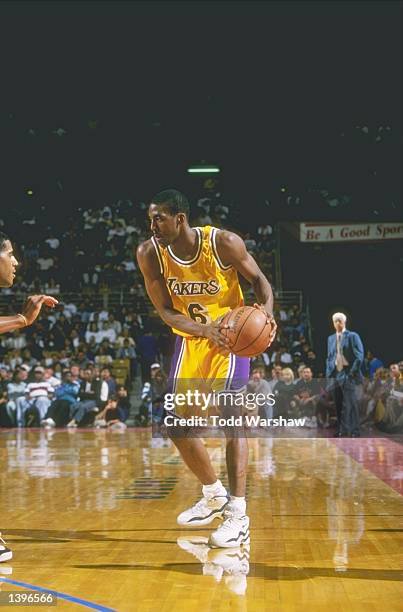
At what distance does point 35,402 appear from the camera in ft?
52.3

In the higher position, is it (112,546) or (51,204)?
(51,204)

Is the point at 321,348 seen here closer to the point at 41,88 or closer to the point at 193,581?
the point at 41,88

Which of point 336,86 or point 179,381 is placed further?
point 336,86

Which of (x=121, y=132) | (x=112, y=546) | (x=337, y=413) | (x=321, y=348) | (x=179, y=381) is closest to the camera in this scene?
(x=112, y=546)

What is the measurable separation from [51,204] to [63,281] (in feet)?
12.0

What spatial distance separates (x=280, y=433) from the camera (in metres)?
13.4

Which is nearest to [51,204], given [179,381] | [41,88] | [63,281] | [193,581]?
[63,281]

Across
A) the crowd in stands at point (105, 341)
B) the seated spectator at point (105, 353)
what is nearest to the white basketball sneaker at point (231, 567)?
the crowd in stands at point (105, 341)

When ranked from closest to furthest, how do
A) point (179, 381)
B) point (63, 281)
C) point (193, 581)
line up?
1. point (193, 581)
2. point (179, 381)
3. point (63, 281)

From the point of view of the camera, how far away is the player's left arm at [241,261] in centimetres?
550

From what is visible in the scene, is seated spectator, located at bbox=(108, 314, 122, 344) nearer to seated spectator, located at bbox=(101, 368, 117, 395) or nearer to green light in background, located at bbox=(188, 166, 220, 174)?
seated spectator, located at bbox=(101, 368, 117, 395)

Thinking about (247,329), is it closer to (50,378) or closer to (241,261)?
(241,261)

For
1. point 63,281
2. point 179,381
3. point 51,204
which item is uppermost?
point 51,204

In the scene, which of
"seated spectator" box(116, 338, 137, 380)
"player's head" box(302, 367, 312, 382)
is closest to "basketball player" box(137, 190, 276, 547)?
"player's head" box(302, 367, 312, 382)
